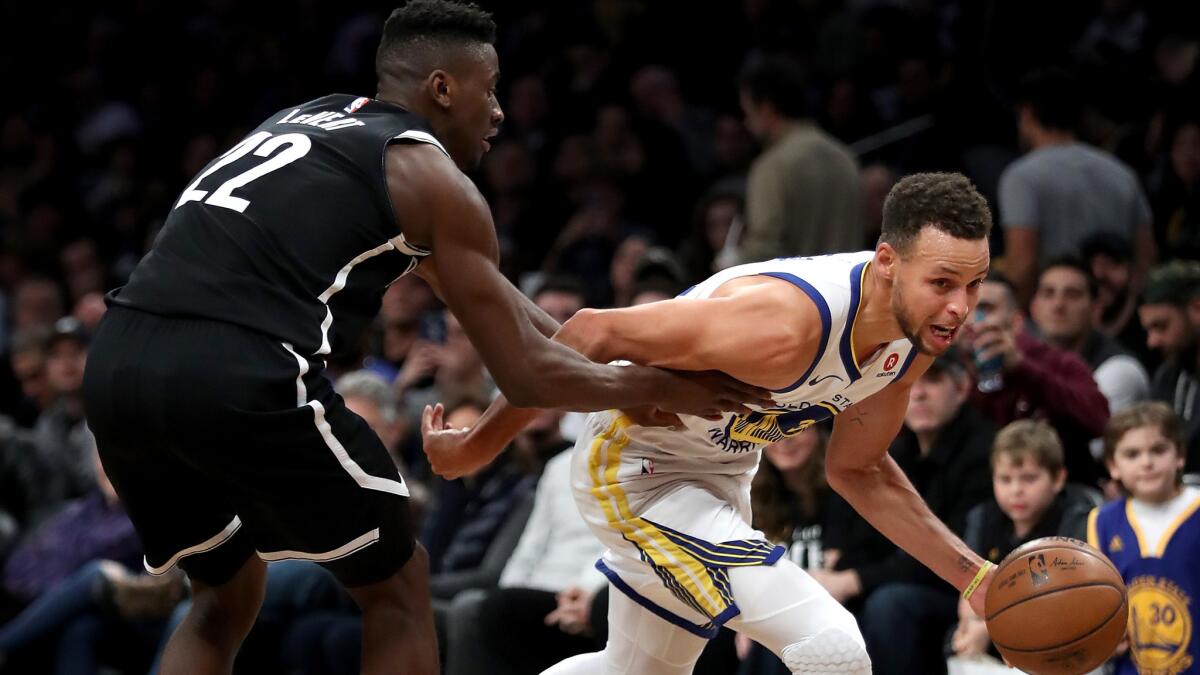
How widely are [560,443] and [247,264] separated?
3661 mm

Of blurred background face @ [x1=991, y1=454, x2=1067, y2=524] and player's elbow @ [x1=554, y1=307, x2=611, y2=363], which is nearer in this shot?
player's elbow @ [x1=554, y1=307, x2=611, y2=363]

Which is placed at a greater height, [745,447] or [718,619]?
[745,447]

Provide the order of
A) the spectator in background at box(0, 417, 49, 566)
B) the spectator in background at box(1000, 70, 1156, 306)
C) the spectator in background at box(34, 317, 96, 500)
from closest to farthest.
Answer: the spectator in background at box(1000, 70, 1156, 306)
the spectator in background at box(0, 417, 49, 566)
the spectator in background at box(34, 317, 96, 500)

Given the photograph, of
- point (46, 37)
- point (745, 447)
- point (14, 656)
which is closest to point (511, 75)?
point (46, 37)

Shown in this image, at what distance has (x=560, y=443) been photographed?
7.28 m

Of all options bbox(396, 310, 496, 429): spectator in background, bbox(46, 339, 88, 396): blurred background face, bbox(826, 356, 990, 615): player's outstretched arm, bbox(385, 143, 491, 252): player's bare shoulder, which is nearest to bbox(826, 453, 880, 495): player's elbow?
bbox(826, 356, 990, 615): player's outstretched arm

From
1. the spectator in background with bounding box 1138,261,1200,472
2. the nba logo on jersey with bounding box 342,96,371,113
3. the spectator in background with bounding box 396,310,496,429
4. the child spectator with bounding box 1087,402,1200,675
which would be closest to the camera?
the nba logo on jersey with bounding box 342,96,371,113

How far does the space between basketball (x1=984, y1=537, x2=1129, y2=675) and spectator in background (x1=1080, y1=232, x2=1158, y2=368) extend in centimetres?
313

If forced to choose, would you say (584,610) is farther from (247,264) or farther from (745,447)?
(247,264)

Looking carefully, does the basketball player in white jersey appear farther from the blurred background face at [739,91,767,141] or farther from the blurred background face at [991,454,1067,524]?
the blurred background face at [739,91,767,141]

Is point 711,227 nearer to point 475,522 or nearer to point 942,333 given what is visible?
point 475,522

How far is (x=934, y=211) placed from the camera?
408cm

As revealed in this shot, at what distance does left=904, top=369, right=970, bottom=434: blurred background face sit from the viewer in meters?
6.21

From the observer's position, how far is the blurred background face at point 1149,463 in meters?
5.58
